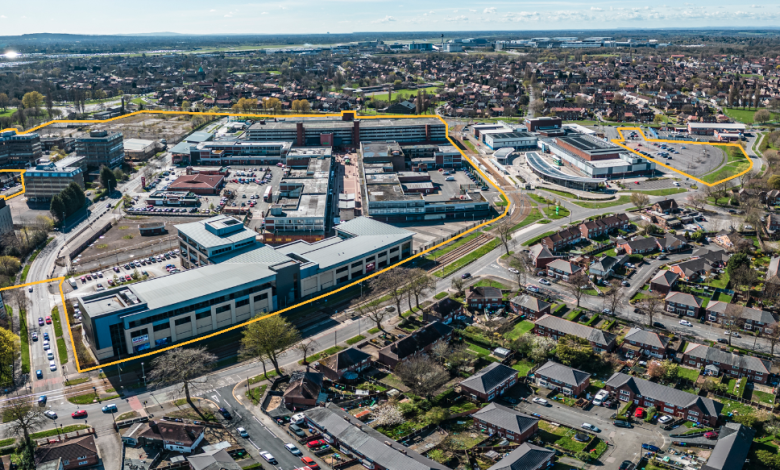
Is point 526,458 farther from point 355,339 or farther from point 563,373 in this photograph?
point 355,339

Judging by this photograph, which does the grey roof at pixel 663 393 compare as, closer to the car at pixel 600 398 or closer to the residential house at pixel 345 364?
the car at pixel 600 398

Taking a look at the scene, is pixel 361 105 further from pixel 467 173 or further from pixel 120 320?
pixel 120 320

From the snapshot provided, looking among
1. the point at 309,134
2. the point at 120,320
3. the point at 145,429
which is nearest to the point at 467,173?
the point at 309,134

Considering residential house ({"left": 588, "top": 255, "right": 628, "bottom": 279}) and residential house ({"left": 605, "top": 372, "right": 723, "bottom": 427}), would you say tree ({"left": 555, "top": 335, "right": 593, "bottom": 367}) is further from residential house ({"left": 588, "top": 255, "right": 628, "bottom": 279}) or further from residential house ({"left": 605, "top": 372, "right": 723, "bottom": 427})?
residential house ({"left": 588, "top": 255, "right": 628, "bottom": 279})

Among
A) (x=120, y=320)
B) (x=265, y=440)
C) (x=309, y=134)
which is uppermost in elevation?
(x=309, y=134)

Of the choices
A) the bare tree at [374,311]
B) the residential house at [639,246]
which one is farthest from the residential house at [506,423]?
the residential house at [639,246]

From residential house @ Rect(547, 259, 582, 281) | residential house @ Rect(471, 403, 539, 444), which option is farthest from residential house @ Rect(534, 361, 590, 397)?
residential house @ Rect(547, 259, 582, 281)
